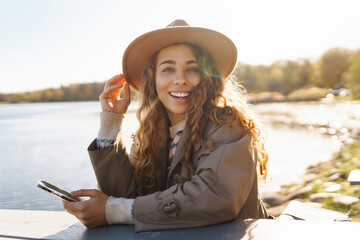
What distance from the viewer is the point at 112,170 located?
1.88m

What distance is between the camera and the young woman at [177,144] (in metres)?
1.46

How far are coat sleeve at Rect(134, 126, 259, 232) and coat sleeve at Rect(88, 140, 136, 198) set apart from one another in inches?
15.8

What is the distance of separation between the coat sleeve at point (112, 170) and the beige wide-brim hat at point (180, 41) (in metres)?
0.57

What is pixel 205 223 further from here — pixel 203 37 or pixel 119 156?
pixel 203 37

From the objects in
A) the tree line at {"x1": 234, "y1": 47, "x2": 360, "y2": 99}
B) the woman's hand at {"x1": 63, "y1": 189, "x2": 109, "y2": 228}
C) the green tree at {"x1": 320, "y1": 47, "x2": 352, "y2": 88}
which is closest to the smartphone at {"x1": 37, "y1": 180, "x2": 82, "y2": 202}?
the woman's hand at {"x1": 63, "y1": 189, "x2": 109, "y2": 228}

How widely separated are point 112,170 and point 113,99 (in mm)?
447

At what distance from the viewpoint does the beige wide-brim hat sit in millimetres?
1899

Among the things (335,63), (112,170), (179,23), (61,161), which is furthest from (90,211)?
(335,63)

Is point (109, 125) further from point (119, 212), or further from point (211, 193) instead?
point (211, 193)

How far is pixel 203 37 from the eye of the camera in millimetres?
1934

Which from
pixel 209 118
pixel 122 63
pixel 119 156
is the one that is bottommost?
pixel 119 156

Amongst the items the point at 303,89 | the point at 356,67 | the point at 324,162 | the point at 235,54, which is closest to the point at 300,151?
the point at 324,162

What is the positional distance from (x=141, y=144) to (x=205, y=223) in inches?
30.5

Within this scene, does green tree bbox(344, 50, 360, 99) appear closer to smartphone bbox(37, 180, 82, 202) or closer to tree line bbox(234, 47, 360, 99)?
tree line bbox(234, 47, 360, 99)
